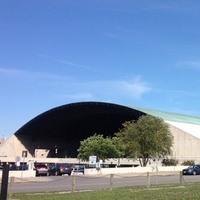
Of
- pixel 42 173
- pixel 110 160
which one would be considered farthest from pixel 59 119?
pixel 42 173

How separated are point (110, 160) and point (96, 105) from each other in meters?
24.2

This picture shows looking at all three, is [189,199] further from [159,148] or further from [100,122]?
[100,122]

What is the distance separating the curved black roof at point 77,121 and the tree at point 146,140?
867 inches

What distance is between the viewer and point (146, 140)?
72000mm

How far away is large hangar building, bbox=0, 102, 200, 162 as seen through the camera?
100 metres

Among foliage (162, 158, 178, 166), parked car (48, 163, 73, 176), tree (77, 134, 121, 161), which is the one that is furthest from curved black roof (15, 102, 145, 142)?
parked car (48, 163, 73, 176)

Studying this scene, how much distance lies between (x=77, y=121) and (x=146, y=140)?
5351 centimetres

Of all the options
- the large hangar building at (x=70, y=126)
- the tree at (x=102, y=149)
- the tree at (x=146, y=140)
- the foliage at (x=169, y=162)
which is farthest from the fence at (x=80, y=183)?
the large hangar building at (x=70, y=126)

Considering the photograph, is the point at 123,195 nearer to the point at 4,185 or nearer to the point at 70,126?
the point at 4,185

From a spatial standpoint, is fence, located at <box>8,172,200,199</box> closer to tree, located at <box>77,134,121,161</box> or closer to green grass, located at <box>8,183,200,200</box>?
green grass, located at <box>8,183,200,200</box>

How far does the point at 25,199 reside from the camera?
1803 cm

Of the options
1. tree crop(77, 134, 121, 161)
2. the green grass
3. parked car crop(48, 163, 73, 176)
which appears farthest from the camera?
tree crop(77, 134, 121, 161)

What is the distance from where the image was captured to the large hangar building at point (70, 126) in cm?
10038

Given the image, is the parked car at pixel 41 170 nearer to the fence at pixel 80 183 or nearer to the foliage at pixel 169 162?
the fence at pixel 80 183
